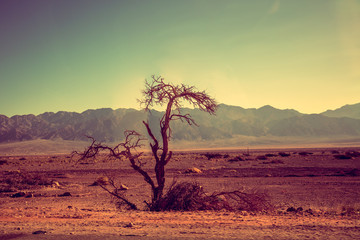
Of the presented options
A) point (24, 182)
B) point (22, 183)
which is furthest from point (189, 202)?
point (24, 182)

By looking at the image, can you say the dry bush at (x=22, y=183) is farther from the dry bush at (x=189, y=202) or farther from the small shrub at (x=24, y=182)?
the dry bush at (x=189, y=202)

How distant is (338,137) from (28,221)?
19756 centimetres

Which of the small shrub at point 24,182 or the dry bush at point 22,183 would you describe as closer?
the dry bush at point 22,183

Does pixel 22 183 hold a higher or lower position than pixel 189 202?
lower

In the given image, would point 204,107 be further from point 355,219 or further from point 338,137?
point 338,137

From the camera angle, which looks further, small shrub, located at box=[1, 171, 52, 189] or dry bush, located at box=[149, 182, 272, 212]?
small shrub, located at box=[1, 171, 52, 189]

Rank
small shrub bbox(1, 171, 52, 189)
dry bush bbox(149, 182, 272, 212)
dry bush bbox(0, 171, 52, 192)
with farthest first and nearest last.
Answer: small shrub bbox(1, 171, 52, 189) → dry bush bbox(0, 171, 52, 192) → dry bush bbox(149, 182, 272, 212)

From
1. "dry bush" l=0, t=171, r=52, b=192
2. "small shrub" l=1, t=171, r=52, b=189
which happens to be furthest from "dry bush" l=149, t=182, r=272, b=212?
"small shrub" l=1, t=171, r=52, b=189

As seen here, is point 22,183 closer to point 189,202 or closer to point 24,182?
point 24,182

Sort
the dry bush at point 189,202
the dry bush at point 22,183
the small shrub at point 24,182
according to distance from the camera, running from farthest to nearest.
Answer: the small shrub at point 24,182 < the dry bush at point 22,183 < the dry bush at point 189,202

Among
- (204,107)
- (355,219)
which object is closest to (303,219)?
(355,219)

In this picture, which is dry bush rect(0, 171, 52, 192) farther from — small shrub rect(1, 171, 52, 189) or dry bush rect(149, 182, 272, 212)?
dry bush rect(149, 182, 272, 212)

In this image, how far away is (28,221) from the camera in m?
9.07

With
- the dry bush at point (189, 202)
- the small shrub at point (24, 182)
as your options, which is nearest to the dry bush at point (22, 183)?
the small shrub at point (24, 182)
